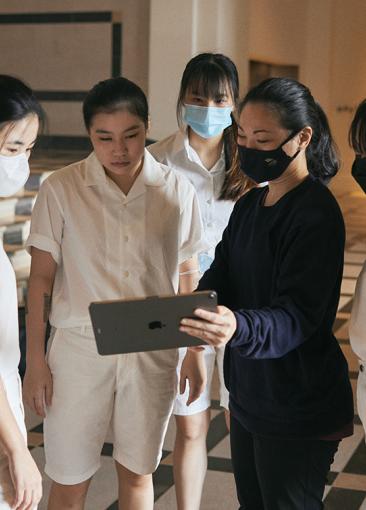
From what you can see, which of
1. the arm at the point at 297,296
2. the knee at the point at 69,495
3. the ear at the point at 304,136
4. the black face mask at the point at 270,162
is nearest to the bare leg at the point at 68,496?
the knee at the point at 69,495

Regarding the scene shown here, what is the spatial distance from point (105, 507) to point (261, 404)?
1615 mm

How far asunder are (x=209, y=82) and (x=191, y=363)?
Result: 1.04 m

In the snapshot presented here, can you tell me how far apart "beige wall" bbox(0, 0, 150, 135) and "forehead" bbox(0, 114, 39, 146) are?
11.3 meters

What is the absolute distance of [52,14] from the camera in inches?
543

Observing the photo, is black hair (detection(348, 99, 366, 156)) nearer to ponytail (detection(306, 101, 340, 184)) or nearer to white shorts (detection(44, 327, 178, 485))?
ponytail (detection(306, 101, 340, 184))

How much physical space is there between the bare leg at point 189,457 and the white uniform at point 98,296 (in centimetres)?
45

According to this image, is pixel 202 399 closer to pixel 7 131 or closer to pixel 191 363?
pixel 191 363

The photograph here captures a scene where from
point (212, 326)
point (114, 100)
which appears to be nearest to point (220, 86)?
point (114, 100)

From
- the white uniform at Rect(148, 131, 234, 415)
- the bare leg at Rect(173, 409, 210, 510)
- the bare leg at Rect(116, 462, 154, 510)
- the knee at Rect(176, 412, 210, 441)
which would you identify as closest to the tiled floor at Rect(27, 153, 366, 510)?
the bare leg at Rect(173, 409, 210, 510)

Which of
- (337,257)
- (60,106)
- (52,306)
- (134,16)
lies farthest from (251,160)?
(60,106)

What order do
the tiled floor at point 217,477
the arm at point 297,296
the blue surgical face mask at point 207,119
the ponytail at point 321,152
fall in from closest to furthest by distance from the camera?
1. the arm at point 297,296
2. the ponytail at point 321,152
3. the blue surgical face mask at point 207,119
4. the tiled floor at point 217,477

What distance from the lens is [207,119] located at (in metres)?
3.28

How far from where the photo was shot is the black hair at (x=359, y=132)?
240 centimetres

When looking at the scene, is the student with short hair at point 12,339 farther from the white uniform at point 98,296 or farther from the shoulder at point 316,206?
the shoulder at point 316,206
